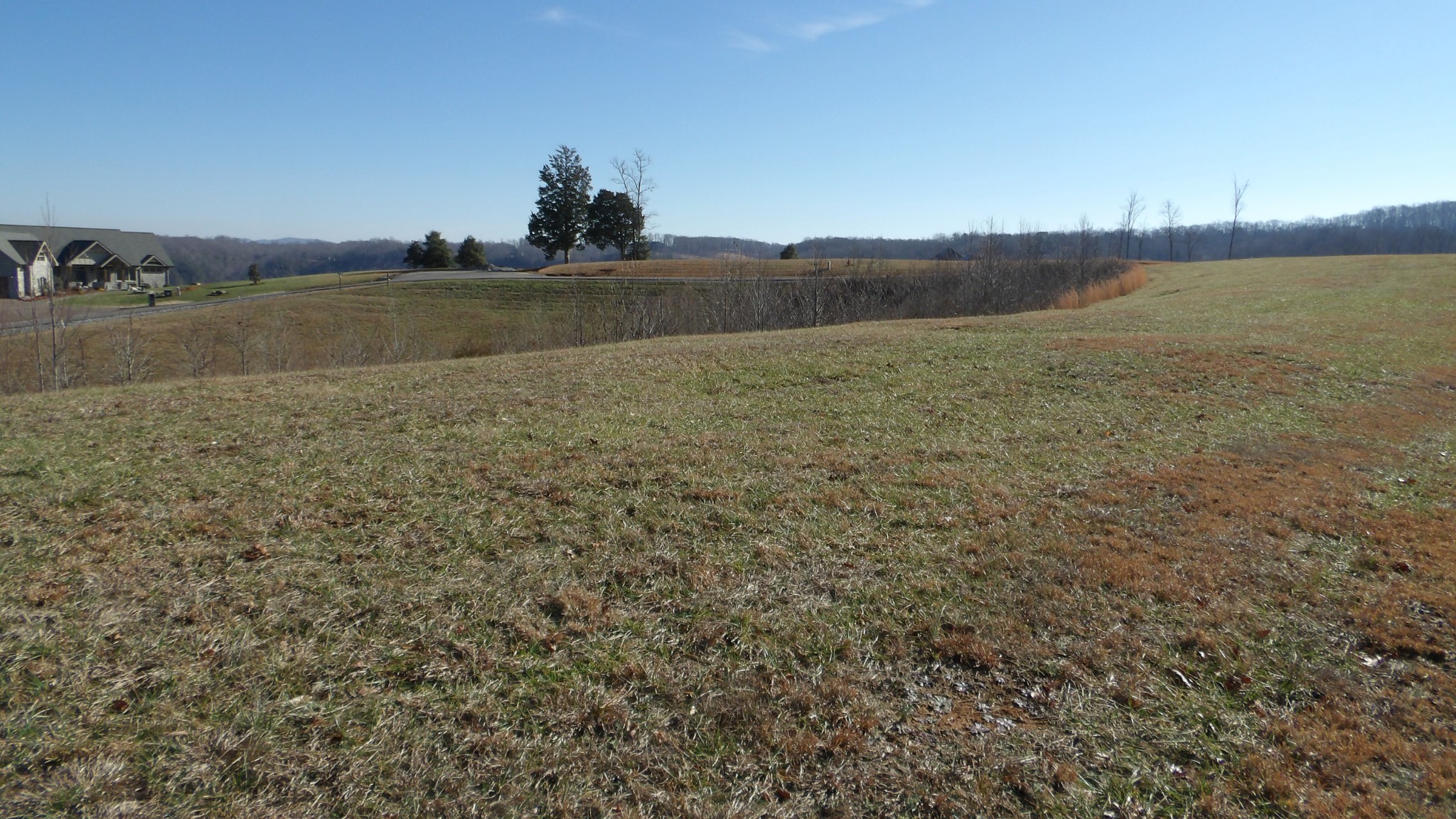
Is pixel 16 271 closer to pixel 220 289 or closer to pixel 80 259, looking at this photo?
pixel 80 259

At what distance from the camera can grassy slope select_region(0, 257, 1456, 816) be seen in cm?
263

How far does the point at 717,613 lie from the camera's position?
150 inches

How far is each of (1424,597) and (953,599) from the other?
268cm

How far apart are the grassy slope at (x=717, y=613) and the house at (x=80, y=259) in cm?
4257

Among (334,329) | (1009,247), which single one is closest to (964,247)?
(1009,247)

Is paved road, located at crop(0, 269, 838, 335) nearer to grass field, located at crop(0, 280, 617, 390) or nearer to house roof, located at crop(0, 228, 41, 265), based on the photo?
grass field, located at crop(0, 280, 617, 390)

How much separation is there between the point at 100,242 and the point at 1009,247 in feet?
199

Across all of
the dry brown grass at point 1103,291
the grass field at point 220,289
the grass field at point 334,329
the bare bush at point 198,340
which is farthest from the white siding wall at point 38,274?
the dry brown grass at point 1103,291

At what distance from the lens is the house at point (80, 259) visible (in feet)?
130

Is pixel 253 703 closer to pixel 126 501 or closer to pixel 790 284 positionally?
pixel 126 501

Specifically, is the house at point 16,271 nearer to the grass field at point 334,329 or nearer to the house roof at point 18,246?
the house roof at point 18,246

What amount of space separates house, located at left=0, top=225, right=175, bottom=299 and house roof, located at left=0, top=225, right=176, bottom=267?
0.03m

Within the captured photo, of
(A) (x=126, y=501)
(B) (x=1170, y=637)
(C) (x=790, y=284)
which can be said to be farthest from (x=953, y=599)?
(C) (x=790, y=284)

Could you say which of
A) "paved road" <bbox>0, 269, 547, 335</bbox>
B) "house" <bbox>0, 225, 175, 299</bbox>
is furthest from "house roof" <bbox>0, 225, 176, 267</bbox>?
"paved road" <bbox>0, 269, 547, 335</bbox>
